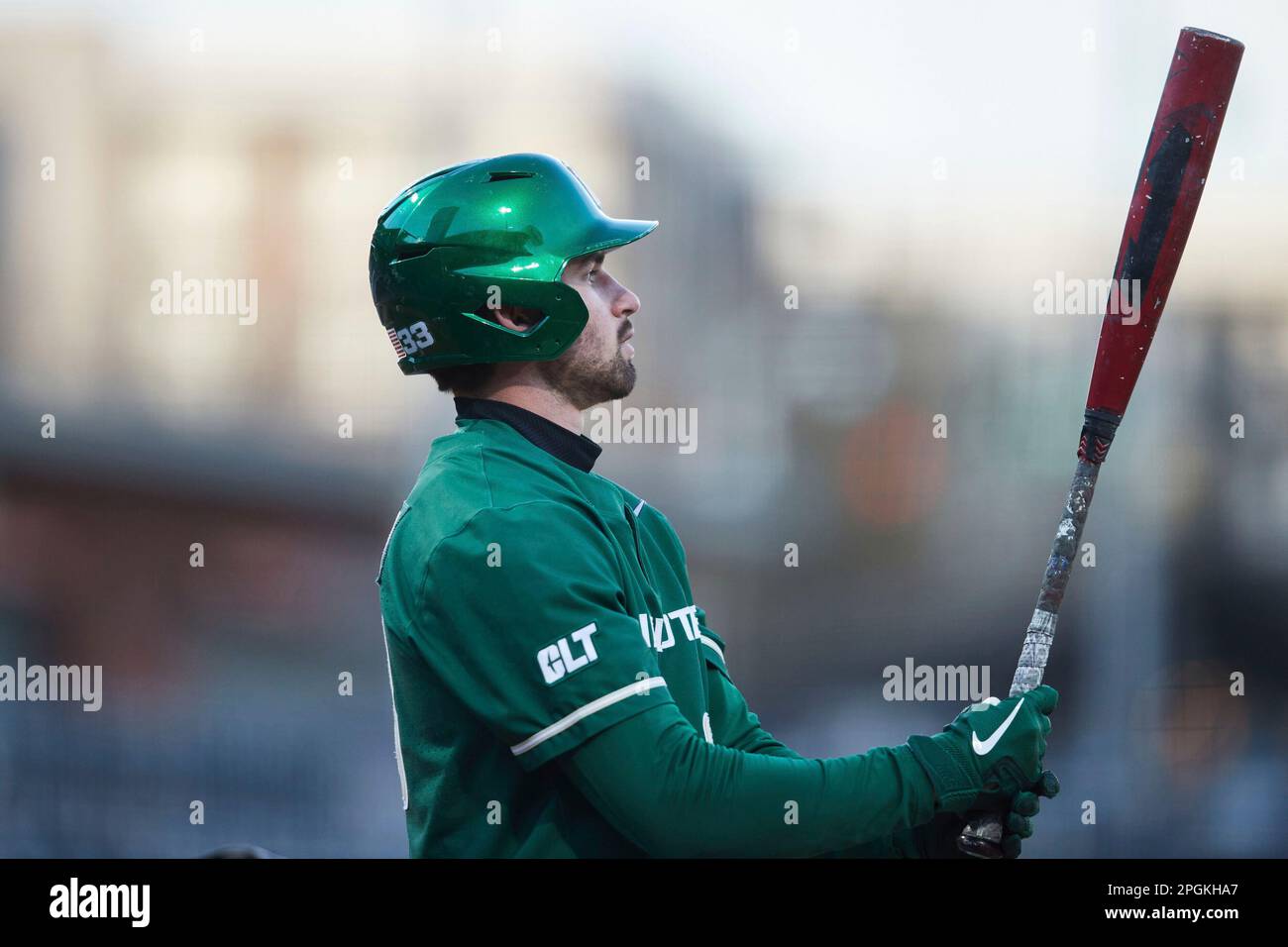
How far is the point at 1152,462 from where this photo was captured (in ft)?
16.4

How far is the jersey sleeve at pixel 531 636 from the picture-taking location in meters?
1.61

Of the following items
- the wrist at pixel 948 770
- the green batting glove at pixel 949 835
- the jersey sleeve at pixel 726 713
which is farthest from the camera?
the jersey sleeve at pixel 726 713

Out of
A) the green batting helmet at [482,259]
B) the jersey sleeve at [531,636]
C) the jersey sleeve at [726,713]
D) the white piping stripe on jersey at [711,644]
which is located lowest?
the jersey sleeve at [726,713]

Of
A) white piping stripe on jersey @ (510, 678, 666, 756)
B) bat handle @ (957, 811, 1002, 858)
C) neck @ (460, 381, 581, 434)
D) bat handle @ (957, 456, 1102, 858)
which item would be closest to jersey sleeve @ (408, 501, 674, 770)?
white piping stripe on jersey @ (510, 678, 666, 756)

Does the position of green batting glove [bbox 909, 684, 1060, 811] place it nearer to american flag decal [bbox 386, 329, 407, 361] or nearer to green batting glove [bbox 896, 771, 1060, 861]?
green batting glove [bbox 896, 771, 1060, 861]

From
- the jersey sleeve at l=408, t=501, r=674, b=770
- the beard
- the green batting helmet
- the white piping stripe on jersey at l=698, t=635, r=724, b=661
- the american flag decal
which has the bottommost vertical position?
the white piping stripe on jersey at l=698, t=635, r=724, b=661

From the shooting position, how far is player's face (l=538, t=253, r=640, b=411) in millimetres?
2033

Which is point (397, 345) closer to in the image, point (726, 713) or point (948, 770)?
point (726, 713)

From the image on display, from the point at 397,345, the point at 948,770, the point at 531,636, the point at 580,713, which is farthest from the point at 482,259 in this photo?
the point at 948,770

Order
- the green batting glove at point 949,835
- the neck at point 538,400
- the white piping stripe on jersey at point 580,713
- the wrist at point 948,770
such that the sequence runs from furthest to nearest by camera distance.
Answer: the neck at point 538,400
the green batting glove at point 949,835
the wrist at point 948,770
the white piping stripe on jersey at point 580,713

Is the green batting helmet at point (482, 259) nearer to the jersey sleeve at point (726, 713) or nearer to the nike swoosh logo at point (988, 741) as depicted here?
the jersey sleeve at point (726, 713)

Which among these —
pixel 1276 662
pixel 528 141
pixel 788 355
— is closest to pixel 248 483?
pixel 528 141

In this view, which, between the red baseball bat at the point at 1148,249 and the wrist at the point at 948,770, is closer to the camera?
the wrist at the point at 948,770

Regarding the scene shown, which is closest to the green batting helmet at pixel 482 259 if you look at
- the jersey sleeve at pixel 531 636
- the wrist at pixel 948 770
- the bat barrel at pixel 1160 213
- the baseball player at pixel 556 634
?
the baseball player at pixel 556 634
